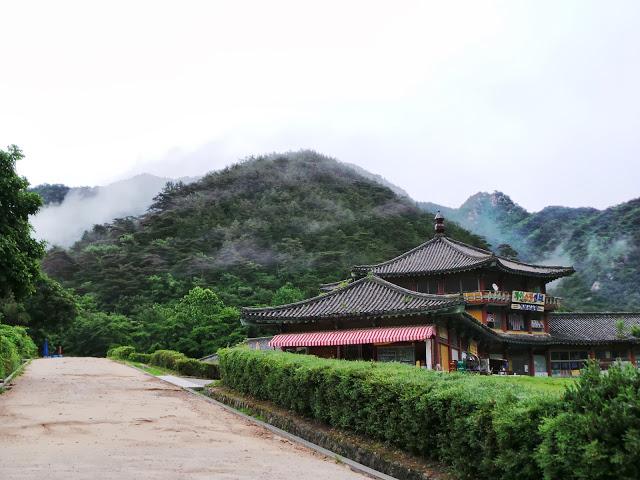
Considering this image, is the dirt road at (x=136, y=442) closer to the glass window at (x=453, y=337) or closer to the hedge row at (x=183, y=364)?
the glass window at (x=453, y=337)

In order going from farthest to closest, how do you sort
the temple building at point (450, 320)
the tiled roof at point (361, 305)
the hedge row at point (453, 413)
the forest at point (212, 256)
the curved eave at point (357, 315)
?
the forest at point (212, 256) < the temple building at point (450, 320) < the tiled roof at point (361, 305) < the curved eave at point (357, 315) < the hedge row at point (453, 413)

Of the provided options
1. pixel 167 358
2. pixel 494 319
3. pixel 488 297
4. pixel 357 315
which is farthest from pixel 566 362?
pixel 167 358

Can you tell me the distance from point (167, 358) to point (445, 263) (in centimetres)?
1863

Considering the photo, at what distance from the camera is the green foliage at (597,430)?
18.3 ft

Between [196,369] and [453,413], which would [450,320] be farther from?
[453,413]

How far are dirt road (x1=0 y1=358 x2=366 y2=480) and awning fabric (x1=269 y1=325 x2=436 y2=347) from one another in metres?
5.62

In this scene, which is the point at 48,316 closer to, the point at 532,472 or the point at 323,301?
the point at 323,301

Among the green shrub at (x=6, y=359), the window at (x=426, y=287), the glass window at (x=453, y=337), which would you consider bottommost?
the green shrub at (x=6, y=359)

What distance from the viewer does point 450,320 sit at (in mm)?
24188

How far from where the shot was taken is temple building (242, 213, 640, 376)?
23031mm

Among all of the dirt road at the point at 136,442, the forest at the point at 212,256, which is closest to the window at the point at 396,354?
the dirt road at the point at 136,442

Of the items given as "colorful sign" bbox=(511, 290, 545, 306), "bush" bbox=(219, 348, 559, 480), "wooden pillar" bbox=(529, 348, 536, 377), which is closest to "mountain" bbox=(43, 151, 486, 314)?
"wooden pillar" bbox=(529, 348, 536, 377)

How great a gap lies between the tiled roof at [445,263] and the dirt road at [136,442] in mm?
21330

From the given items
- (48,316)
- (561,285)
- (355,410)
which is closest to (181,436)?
(355,410)
